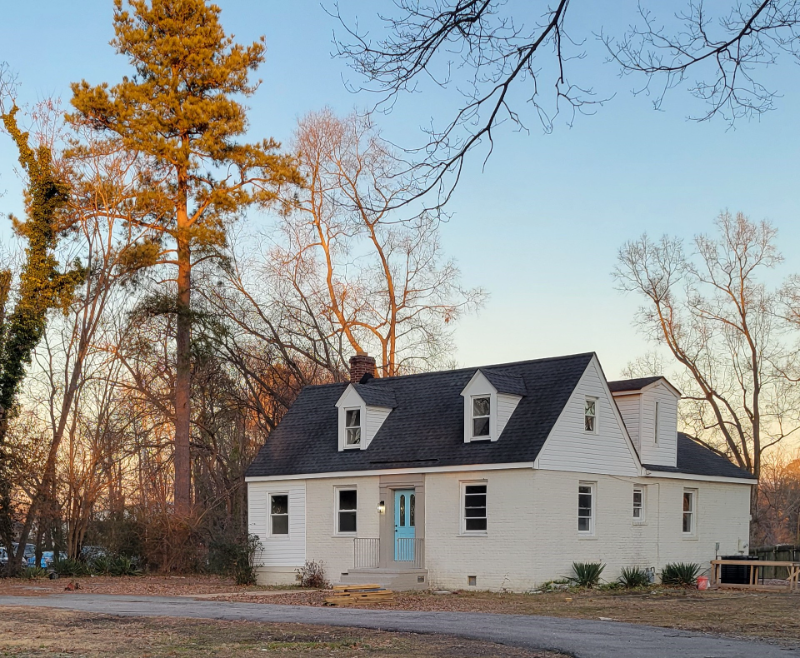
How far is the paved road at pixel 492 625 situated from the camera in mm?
12039

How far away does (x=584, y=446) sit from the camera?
26.7 meters

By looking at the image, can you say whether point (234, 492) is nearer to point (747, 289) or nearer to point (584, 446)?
point (584, 446)

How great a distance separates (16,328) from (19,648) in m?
21.8

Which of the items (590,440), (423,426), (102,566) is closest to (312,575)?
(423,426)

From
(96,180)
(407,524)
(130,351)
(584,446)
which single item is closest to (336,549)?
(407,524)

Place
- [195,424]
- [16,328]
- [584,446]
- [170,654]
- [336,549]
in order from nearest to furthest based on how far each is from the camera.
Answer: [170,654], [584,446], [336,549], [16,328], [195,424]

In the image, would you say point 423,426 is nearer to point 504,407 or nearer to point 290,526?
point 504,407

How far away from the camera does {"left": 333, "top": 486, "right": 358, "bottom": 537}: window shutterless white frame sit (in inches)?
1132

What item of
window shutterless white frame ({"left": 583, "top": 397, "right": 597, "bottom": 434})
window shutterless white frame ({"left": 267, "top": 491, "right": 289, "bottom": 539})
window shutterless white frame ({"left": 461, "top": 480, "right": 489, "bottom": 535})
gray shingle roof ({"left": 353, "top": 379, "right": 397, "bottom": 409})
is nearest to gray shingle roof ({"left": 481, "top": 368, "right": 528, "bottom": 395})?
window shutterless white frame ({"left": 583, "top": 397, "right": 597, "bottom": 434})

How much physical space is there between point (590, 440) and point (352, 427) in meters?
7.23

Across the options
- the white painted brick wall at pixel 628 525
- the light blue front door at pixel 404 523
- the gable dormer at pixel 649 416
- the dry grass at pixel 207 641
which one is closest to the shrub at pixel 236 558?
the light blue front door at pixel 404 523

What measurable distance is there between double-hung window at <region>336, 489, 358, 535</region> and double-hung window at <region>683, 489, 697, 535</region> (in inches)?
403

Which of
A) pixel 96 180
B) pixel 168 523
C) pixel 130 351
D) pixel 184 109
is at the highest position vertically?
pixel 184 109

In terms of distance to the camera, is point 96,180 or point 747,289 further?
point 747,289
